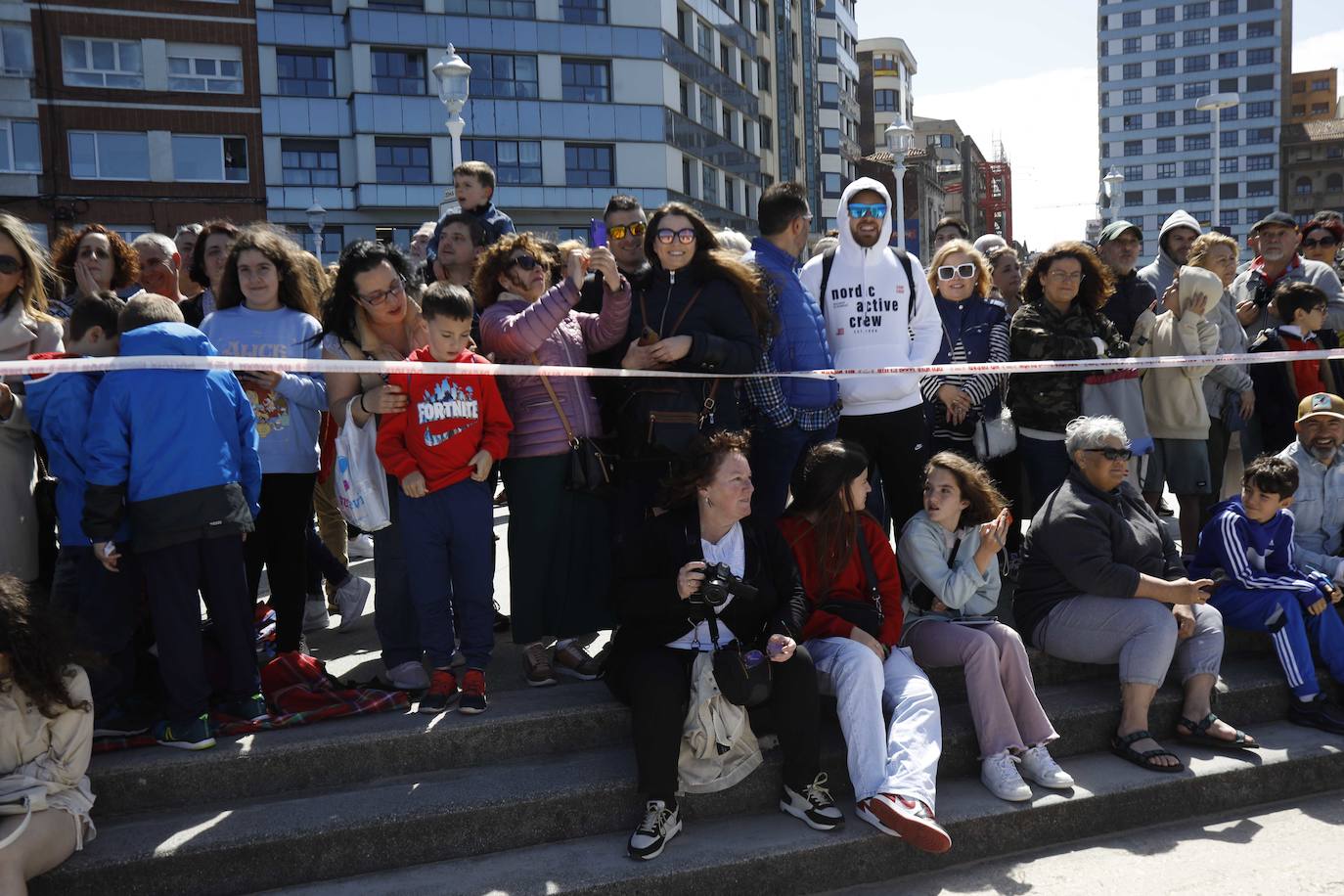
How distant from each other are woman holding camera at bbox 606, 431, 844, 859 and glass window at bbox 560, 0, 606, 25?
39991 millimetres

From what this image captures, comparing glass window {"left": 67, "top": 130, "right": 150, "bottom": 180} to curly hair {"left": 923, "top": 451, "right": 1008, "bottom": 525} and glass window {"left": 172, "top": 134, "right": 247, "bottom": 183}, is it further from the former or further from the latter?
curly hair {"left": 923, "top": 451, "right": 1008, "bottom": 525}

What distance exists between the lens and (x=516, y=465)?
4.62 meters

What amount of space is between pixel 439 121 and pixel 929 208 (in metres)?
48.3

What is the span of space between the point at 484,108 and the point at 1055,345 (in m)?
36.5

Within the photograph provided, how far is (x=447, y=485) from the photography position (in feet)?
14.2

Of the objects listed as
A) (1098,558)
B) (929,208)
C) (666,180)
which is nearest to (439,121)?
(666,180)

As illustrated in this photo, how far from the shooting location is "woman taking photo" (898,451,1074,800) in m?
4.23

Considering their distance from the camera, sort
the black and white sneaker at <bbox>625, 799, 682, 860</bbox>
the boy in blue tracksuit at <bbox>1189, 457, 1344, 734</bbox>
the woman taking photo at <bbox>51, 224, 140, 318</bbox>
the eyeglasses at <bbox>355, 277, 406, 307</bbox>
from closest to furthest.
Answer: the black and white sneaker at <bbox>625, 799, 682, 860</bbox> → the eyeglasses at <bbox>355, 277, 406, 307</bbox> → the boy in blue tracksuit at <bbox>1189, 457, 1344, 734</bbox> → the woman taking photo at <bbox>51, 224, 140, 318</bbox>

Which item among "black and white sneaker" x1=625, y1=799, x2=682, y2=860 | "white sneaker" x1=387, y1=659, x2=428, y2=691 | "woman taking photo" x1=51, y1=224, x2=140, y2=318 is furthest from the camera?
"woman taking photo" x1=51, y1=224, x2=140, y2=318

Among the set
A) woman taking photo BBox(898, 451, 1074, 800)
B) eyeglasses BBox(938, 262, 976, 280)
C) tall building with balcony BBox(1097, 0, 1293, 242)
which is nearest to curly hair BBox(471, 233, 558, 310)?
woman taking photo BBox(898, 451, 1074, 800)

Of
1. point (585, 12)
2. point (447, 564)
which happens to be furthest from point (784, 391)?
point (585, 12)

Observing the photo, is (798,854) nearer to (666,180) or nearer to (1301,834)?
(1301,834)

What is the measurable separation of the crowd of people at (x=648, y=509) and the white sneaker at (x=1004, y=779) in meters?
0.02

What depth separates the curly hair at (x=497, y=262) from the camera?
4.71 meters
